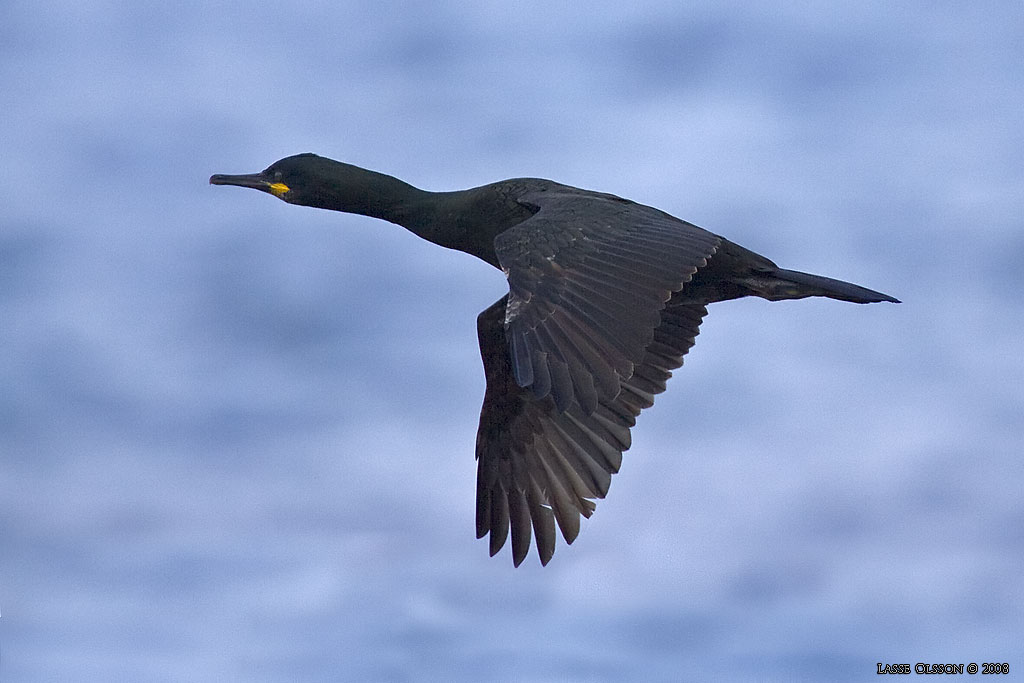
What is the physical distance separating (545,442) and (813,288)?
1.81 metres

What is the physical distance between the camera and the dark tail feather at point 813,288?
287 inches

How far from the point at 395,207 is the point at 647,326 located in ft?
8.53

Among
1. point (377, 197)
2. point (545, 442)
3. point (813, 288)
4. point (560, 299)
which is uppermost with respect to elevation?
point (377, 197)

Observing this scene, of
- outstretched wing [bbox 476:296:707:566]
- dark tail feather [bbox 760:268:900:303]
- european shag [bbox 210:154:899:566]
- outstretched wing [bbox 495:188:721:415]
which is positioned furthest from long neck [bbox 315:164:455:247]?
dark tail feather [bbox 760:268:900:303]

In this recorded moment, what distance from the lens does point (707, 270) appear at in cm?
756

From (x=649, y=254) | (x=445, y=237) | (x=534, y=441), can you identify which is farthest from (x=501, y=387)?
(x=649, y=254)

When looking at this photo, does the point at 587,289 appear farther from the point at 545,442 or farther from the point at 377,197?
the point at 377,197

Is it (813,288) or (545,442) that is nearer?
(813,288)

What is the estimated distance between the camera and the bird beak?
8.62 meters

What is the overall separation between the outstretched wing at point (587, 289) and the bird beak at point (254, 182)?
208 centimetres

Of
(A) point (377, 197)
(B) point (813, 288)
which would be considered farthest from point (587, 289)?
(A) point (377, 197)

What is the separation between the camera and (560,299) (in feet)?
20.9

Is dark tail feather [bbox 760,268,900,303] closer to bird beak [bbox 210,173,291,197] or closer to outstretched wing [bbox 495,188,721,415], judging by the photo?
outstretched wing [bbox 495,188,721,415]

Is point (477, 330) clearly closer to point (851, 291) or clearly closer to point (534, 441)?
point (534, 441)
